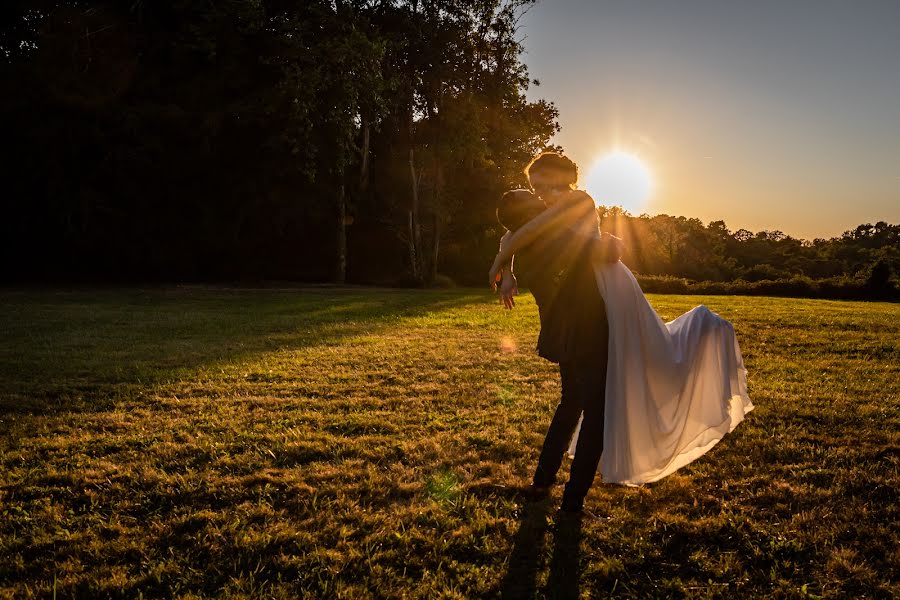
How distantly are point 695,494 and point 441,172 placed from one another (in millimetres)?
29706

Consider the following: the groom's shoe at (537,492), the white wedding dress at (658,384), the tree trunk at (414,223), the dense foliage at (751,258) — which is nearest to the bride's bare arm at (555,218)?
the white wedding dress at (658,384)

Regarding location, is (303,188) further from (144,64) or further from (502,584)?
(502,584)

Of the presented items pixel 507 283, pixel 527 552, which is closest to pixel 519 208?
pixel 507 283

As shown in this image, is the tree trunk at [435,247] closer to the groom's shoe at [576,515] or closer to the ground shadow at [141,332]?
the ground shadow at [141,332]

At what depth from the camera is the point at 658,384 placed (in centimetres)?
375

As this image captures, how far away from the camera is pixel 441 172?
32375mm

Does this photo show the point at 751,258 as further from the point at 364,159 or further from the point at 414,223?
the point at 364,159

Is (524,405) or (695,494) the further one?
(524,405)

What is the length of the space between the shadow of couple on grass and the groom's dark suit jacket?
103cm

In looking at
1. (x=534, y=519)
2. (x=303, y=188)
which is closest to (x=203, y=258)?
(x=303, y=188)

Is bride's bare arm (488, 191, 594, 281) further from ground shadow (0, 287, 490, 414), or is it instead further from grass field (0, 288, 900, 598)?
ground shadow (0, 287, 490, 414)

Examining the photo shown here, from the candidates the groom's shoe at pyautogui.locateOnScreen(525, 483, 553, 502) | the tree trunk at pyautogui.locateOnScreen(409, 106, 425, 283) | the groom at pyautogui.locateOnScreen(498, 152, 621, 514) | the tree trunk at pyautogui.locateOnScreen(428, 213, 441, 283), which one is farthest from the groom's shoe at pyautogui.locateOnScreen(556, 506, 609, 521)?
the tree trunk at pyautogui.locateOnScreen(428, 213, 441, 283)

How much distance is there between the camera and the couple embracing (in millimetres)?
3572

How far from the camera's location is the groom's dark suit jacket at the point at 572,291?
11.7 feet
